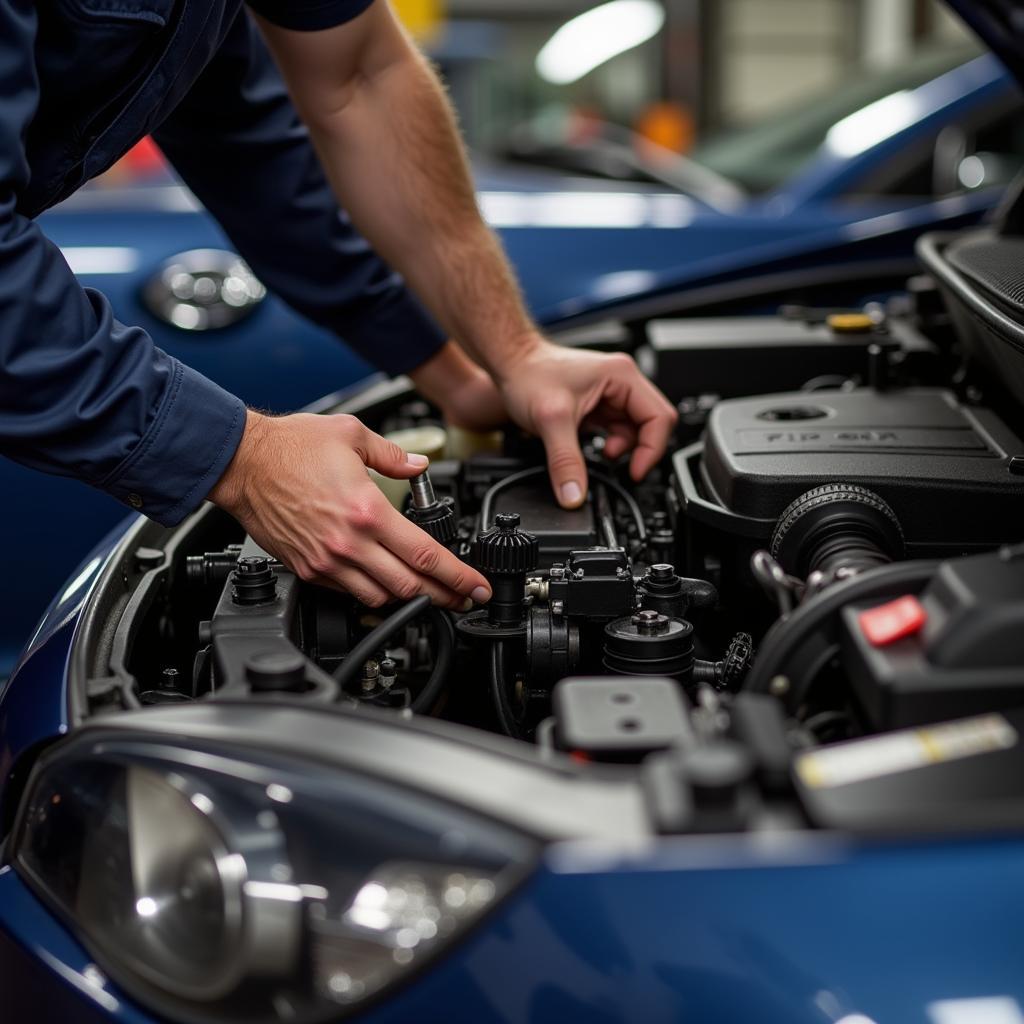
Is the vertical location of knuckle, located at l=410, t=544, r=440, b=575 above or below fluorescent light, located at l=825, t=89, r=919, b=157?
above

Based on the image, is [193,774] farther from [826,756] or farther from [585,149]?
[585,149]

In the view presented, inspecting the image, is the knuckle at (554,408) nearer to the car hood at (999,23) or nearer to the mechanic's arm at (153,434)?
the mechanic's arm at (153,434)

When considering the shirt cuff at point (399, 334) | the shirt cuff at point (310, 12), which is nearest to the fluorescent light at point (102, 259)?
the shirt cuff at point (399, 334)

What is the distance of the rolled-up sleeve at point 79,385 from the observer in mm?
1098

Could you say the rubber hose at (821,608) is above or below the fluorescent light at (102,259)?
above

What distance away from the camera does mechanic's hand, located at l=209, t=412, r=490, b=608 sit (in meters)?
1.17

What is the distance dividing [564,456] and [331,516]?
433 millimetres

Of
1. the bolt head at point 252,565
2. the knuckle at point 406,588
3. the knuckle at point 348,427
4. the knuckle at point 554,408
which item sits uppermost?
the knuckle at point 348,427

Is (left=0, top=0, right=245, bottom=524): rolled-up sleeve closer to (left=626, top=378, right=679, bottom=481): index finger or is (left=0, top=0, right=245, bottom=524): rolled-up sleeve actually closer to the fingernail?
the fingernail

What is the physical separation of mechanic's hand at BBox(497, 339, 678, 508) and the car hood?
61 cm

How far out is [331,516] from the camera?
3.82 feet

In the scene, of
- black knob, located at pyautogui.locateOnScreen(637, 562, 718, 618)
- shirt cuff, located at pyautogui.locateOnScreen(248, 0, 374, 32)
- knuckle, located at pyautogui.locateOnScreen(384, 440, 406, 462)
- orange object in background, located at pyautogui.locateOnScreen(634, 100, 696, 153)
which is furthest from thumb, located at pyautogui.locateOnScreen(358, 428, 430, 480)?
orange object in background, located at pyautogui.locateOnScreen(634, 100, 696, 153)

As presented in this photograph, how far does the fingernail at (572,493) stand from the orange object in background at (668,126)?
6490 mm

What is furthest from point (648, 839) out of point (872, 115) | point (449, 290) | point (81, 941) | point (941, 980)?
point (872, 115)
